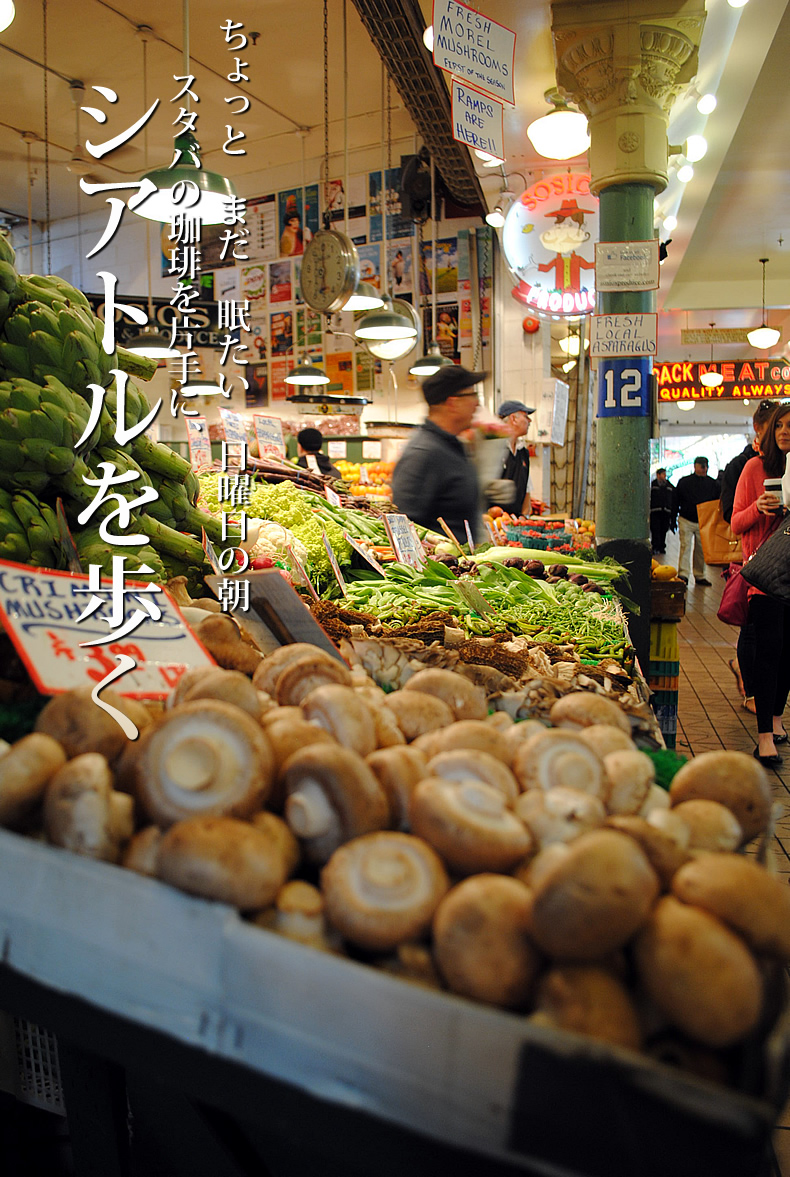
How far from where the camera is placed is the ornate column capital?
187 inches

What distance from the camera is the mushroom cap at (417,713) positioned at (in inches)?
48.7

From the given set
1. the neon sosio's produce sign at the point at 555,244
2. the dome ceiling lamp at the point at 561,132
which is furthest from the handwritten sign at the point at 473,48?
the neon sosio's produce sign at the point at 555,244

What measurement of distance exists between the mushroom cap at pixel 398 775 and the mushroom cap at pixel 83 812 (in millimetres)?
318

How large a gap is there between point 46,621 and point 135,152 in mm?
11571

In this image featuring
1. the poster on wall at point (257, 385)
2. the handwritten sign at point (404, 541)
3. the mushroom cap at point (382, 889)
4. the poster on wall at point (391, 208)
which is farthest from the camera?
the poster on wall at point (257, 385)

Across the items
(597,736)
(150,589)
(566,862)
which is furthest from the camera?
(150,589)

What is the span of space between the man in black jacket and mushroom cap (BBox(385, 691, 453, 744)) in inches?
497

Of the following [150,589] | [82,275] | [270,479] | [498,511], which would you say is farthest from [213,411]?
[150,589]

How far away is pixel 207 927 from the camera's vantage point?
0.83 metres

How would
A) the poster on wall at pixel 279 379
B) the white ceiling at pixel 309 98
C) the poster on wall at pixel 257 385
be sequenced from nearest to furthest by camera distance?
the white ceiling at pixel 309 98, the poster on wall at pixel 279 379, the poster on wall at pixel 257 385

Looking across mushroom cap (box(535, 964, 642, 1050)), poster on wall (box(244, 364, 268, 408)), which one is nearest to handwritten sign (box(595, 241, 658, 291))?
Answer: mushroom cap (box(535, 964, 642, 1050))

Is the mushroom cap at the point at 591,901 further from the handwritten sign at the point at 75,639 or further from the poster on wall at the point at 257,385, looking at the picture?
the poster on wall at the point at 257,385

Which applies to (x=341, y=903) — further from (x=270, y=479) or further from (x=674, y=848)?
(x=270, y=479)

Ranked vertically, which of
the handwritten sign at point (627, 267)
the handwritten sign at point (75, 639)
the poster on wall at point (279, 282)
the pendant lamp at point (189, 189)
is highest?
the poster on wall at point (279, 282)
